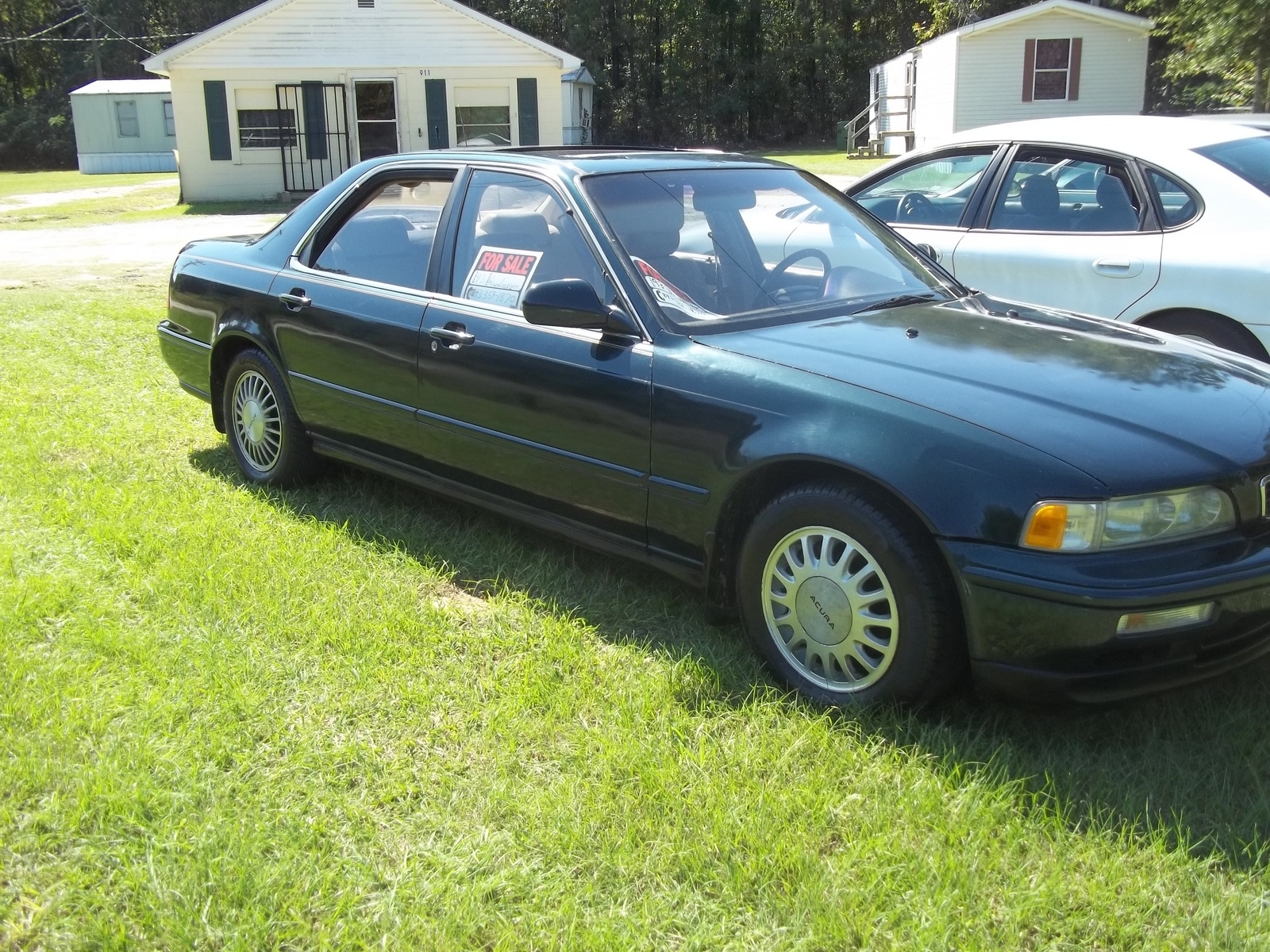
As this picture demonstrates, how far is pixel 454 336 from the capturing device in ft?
14.0

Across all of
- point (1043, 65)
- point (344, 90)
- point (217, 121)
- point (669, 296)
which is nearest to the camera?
point (669, 296)

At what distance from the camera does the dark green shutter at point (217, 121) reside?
2445 centimetres

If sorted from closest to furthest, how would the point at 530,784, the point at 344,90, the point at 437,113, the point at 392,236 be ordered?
the point at 530,784 < the point at 392,236 < the point at 344,90 < the point at 437,113

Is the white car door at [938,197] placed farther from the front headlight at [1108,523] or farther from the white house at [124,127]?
the white house at [124,127]

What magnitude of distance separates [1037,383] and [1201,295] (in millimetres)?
2452

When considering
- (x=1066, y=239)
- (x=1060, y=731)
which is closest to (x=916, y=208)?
(x=1066, y=239)

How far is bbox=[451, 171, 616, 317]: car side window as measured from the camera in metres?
4.09

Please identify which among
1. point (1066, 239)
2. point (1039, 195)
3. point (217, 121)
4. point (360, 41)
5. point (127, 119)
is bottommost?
point (1066, 239)

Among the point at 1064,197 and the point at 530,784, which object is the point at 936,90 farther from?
the point at 530,784

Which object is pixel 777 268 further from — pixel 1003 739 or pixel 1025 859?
pixel 1025 859

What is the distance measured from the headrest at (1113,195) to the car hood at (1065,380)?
1.82 metres

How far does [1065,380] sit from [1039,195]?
9.89 feet

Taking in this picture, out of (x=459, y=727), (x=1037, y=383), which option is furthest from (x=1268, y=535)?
(x=459, y=727)

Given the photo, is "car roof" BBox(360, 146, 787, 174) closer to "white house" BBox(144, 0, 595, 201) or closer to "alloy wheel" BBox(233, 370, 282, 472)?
"alloy wheel" BBox(233, 370, 282, 472)
